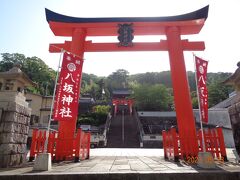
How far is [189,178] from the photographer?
149 inches

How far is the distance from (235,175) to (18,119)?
5.70 metres

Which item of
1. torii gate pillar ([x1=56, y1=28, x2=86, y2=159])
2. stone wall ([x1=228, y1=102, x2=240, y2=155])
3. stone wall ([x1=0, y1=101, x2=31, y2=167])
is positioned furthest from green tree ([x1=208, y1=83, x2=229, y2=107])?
stone wall ([x1=0, y1=101, x2=31, y2=167])

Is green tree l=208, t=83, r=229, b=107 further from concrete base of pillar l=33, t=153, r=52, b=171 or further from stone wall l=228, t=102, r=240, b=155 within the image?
concrete base of pillar l=33, t=153, r=52, b=171

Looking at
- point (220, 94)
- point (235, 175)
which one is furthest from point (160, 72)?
point (235, 175)

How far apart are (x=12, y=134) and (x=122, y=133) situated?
22.1 m

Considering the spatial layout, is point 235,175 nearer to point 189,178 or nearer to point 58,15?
point 189,178

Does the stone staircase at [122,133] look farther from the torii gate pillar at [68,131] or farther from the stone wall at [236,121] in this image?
the stone wall at [236,121]

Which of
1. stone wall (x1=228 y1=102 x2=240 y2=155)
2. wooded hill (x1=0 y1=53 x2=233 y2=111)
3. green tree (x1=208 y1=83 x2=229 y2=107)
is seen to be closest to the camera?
stone wall (x1=228 y1=102 x2=240 y2=155)

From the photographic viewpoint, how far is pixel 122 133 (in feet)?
88.6

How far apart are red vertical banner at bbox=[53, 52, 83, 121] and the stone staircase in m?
17.3

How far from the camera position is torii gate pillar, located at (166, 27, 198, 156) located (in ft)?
22.6

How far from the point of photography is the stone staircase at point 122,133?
2347cm

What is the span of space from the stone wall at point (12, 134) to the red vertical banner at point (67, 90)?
106cm

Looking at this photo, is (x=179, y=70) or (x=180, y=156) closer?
(x=180, y=156)
